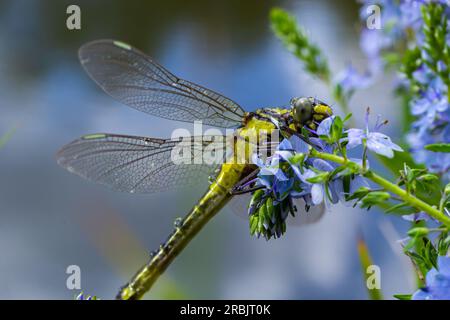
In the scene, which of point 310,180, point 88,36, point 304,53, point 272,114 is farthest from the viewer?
point 88,36

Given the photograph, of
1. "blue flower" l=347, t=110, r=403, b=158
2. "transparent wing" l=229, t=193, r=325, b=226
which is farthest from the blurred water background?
"blue flower" l=347, t=110, r=403, b=158

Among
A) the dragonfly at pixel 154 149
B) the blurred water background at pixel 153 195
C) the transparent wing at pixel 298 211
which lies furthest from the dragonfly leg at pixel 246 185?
the blurred water background at pixel 153 195

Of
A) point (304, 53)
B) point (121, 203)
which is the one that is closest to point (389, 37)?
point (304, 53)

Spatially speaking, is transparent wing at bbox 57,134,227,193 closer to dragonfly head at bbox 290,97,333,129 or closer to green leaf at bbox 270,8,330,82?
dragonfly head at bbox 290,97,333,129

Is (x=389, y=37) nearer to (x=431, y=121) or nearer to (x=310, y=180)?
(x=431, y=121)

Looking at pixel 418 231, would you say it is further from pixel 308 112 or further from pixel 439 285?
pixel 308 112

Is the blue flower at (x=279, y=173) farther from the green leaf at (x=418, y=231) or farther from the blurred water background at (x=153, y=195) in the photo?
the blurred water background at (x=153, y=195)
